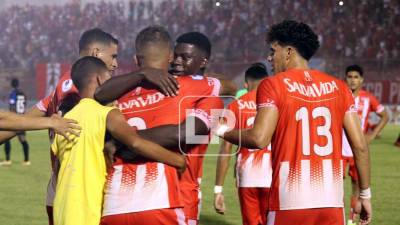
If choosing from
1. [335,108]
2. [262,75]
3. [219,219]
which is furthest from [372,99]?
→ [335,108]

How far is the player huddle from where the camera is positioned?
535 centimetres

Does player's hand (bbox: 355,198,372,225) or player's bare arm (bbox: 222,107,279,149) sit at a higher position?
player's bare arm (bbox: 222,107,279,149)

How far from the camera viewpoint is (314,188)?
5.81 metres

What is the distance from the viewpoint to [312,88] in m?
5.79

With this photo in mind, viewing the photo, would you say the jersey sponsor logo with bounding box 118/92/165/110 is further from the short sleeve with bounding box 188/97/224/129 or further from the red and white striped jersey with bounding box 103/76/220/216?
the short sleeve with bounding box 188/97/224/129

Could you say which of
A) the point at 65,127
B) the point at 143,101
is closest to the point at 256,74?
the point at 143,101

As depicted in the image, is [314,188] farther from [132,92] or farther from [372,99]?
[372,99]

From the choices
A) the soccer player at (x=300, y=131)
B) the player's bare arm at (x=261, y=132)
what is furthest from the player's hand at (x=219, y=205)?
the player's bare arm at (x=261, y=132)

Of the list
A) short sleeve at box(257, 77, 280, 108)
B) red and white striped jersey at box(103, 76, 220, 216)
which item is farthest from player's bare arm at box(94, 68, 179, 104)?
short sleeve at box(257, 77, 280, 108)

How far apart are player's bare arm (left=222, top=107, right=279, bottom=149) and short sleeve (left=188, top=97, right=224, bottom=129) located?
6.4 inches

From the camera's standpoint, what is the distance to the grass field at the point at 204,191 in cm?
1234

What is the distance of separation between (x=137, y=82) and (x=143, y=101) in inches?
6.6

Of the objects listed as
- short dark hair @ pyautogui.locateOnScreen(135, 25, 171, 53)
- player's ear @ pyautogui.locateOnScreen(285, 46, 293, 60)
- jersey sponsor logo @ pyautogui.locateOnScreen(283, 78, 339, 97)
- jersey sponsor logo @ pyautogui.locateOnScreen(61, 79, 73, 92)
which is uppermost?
short dark hair @ pyautogui.locateOnScreen(135, 25, 171, 53)

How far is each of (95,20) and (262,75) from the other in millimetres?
36013
